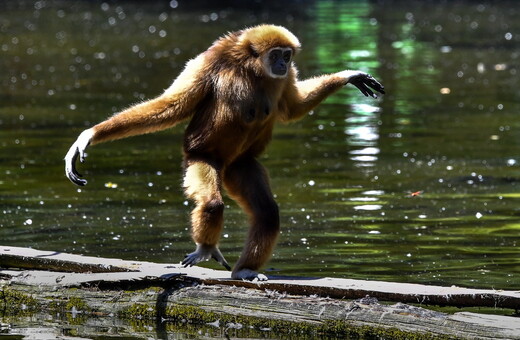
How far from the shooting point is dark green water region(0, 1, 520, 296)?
9.98 metres

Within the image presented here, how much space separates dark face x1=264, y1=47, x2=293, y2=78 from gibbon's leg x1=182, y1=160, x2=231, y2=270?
2.60ft

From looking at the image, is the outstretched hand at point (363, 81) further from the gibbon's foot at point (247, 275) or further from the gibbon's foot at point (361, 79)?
the gibbon's foot at point (247, 275)

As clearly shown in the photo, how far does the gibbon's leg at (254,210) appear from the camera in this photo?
25.8 feet

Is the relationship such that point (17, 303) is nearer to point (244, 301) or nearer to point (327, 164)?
point (244, 301)

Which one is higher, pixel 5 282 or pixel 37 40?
pixel 37 40

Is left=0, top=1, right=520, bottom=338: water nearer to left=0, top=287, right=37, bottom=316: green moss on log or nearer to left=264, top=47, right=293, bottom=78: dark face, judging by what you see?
left=264, top=47, right=293, bottom=78: dark face

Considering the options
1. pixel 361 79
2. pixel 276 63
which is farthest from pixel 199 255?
pixel 361 79

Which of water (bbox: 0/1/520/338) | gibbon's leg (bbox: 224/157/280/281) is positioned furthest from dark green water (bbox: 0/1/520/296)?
gibbon's leg (bbox: 224/157/280/281)

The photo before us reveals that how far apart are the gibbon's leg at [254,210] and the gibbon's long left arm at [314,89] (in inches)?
21.7

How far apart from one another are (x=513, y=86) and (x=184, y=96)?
46.1 ft

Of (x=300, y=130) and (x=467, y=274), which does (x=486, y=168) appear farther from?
(x=467, y=274)

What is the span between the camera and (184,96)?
7.98m

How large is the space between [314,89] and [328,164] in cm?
569

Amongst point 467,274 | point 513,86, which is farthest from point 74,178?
Answer: point 513,86
